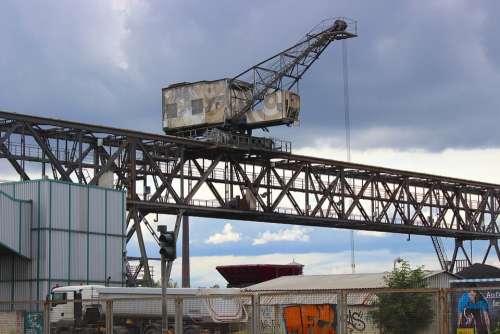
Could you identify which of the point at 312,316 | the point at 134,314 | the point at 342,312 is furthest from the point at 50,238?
the point at 342,312

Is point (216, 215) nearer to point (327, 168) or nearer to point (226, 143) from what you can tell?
point (226, 143)

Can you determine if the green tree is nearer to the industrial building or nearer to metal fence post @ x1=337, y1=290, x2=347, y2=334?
metal fence post @ x1=337, y1=290, x2=347, y2=334

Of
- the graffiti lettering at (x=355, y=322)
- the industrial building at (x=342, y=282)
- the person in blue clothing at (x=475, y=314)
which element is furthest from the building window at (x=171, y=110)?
the person in blue clothing at (x=475, y=314)

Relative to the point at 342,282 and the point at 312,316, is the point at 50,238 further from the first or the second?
the point at 312,316

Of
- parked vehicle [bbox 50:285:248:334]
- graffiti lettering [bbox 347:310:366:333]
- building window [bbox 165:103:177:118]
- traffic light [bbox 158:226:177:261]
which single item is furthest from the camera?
building window [bbox 165:103:177:118]

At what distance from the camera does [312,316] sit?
3150 cm

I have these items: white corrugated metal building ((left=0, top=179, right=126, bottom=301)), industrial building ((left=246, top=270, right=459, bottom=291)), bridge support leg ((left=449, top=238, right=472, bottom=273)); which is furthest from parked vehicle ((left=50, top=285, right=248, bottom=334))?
bridge support leg ((left=449, top=238, right=472, bottom=273))

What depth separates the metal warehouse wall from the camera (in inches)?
2361

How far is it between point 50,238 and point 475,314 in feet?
129

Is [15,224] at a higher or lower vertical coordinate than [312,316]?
higher

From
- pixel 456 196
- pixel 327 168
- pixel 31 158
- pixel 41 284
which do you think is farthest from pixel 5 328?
pixel 456 196

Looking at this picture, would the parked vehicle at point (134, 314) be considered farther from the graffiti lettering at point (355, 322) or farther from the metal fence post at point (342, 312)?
the metal fence post at point (342, 312)

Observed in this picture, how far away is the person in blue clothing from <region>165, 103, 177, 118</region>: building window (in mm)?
59756

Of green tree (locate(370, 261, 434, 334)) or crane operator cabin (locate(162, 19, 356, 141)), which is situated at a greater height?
crane operator cabin (locate(162, 19, 356, 141))
